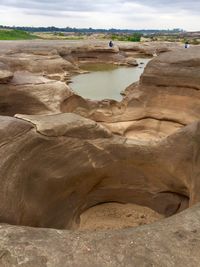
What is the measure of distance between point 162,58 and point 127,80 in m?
12.0

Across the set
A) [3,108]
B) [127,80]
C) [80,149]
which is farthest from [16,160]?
[127,80]

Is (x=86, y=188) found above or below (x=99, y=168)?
below

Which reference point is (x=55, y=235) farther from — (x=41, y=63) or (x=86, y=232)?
(x=41, y=63)

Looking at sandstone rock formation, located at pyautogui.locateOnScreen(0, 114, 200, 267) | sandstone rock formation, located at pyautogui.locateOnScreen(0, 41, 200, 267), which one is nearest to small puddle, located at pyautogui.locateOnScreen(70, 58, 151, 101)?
sandstone rock formation, located at pyautogui.locateOnScreen(0, 41, 200, 267)

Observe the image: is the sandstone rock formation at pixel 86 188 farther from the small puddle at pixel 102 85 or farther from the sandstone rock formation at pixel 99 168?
the small puddle at pixel 102 85

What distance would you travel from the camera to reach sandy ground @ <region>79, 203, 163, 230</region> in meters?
6.53

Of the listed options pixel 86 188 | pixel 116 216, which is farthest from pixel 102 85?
pixel 86 188

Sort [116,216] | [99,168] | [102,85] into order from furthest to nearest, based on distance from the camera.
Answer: [102,85], [116,216], [99,168]

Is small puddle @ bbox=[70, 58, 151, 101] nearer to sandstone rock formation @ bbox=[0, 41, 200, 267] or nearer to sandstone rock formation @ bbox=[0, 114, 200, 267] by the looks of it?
sandstone rock formation @ bbox=[0, 41, 200, 267]

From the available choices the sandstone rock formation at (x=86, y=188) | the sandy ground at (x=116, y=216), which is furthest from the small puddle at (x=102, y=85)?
the sandstone rock formation at (x=86, y=188)

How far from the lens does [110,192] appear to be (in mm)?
6824

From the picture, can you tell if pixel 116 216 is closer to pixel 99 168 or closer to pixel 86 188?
pixel 86 188

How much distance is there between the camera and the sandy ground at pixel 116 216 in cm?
653

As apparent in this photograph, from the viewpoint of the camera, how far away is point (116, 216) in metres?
6.72
